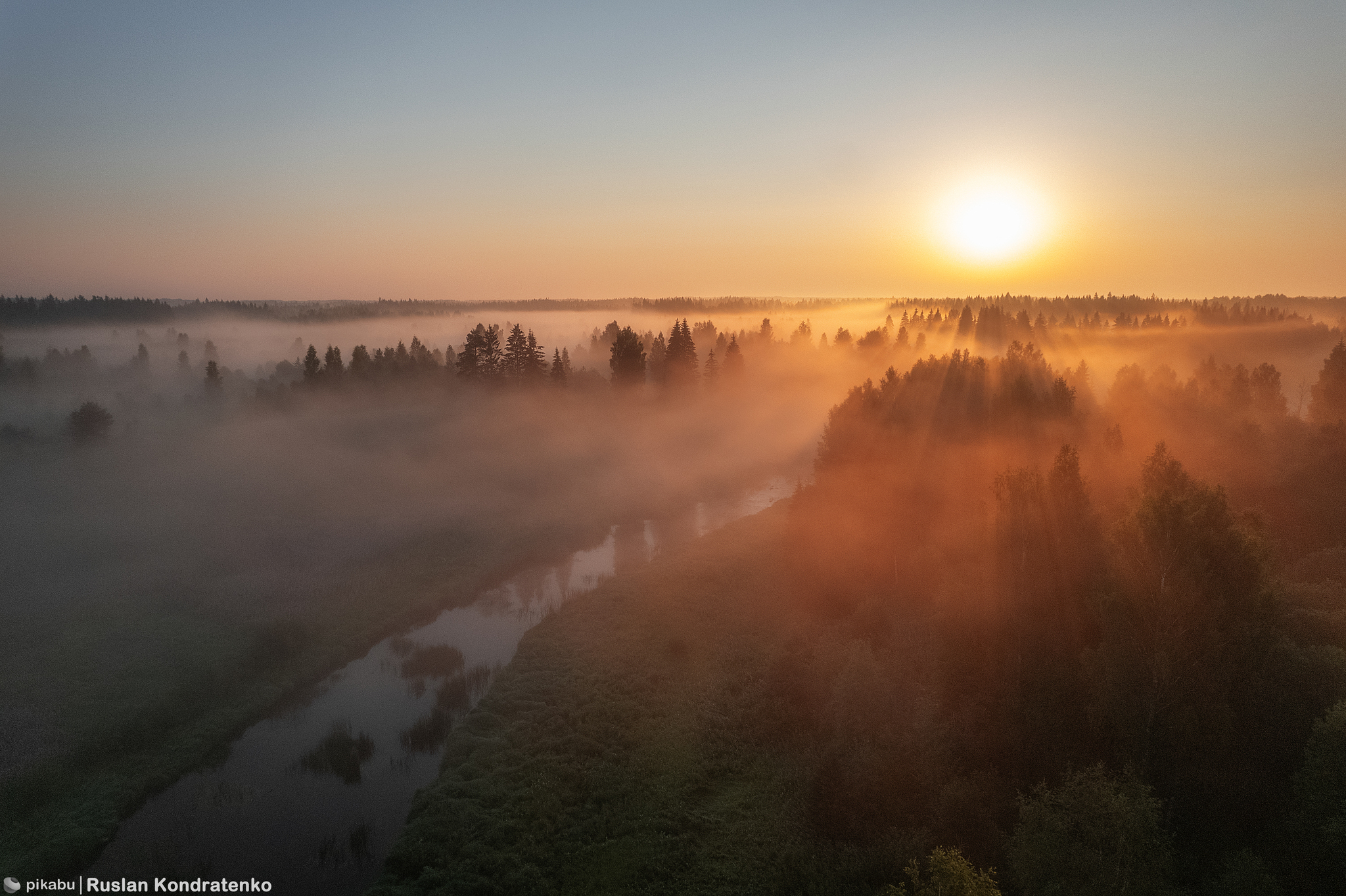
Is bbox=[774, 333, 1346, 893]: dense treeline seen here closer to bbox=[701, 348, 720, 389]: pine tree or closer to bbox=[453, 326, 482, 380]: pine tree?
bbox=[453, 326, 482, 380]: pine tree

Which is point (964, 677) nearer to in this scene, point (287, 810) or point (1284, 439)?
point (287, 810)

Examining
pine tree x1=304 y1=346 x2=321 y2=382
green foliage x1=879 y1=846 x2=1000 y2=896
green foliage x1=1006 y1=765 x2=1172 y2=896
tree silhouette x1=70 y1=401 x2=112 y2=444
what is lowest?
green foliage x1=879 y1=846 x2=1000 y2=896

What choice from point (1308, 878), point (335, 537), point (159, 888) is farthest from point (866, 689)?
point (335, 537)

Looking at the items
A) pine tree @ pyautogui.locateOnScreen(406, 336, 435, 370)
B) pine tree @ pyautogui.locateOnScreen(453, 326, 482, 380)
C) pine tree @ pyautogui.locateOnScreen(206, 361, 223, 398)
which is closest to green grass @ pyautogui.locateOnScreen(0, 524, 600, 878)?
pine tree @ pyautogui.locateOnScreen(453, 326, 482, 380)

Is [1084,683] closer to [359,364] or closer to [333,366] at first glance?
[333,366]

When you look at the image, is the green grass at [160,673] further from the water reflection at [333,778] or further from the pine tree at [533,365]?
the pine tree at [533,365]
